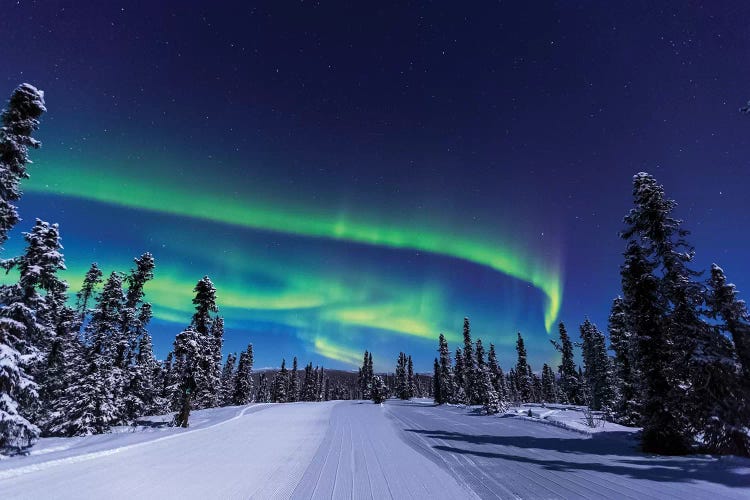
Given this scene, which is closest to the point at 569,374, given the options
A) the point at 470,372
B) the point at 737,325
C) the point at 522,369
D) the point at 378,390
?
the point at 522,369

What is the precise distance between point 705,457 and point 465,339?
5183cm

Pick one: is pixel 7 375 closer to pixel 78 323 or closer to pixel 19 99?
pixel 19 99

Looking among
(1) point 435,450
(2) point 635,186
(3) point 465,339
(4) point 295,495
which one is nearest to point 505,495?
(4) point 295,495

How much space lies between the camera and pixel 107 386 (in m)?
26.6

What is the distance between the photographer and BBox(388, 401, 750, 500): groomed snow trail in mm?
8547

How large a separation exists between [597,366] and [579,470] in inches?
2037

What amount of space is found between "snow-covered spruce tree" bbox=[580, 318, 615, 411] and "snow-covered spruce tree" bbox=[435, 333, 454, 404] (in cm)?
2681

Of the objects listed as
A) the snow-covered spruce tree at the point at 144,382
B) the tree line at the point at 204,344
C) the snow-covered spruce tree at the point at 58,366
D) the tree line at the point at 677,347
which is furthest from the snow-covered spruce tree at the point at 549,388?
the snow-covered spruce tree at the point at 58,366

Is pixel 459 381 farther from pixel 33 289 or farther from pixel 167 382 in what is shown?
pixel 33 289

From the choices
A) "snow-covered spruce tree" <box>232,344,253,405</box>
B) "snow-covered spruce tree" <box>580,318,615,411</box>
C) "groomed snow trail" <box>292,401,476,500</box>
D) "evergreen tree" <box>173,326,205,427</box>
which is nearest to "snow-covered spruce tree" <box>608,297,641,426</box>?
"snow-covered spruce tree" <box>580,318,615,411</box>

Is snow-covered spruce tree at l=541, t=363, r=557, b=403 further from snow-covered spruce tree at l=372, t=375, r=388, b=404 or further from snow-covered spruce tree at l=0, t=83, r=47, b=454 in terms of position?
snow-covered spruce tree at l=0, t=83, r=47, b=454

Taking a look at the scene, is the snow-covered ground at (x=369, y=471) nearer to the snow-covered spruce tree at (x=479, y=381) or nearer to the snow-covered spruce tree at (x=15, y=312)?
the snow-covered spruce tree at (x=15, y=312)

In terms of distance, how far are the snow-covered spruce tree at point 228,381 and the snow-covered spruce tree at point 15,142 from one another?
72.8 metres

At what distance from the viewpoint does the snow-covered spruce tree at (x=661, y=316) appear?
15.0 metres
